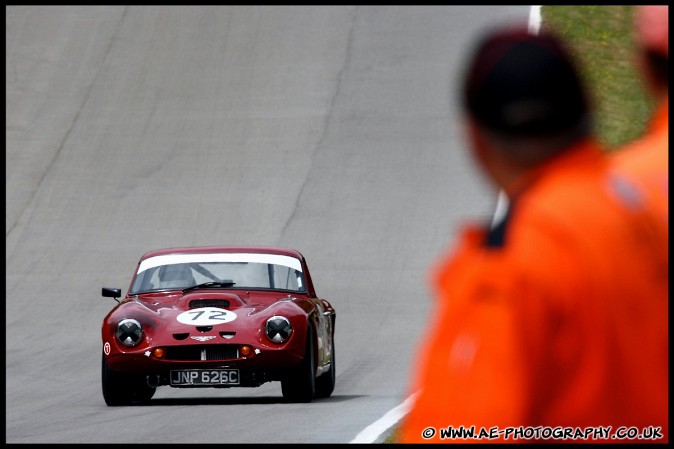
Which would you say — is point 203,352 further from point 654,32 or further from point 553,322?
point 553,322

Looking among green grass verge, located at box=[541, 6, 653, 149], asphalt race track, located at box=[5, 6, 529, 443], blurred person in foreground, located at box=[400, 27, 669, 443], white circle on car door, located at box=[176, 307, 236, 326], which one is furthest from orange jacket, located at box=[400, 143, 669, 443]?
green grass verge, located at box=[541, 6, 653, 149]

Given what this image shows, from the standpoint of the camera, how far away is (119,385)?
1208 centimetres

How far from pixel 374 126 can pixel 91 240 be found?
621 centimetres

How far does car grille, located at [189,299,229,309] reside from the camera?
12031 mm

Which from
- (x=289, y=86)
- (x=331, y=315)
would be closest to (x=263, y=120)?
(x=289, y=86)

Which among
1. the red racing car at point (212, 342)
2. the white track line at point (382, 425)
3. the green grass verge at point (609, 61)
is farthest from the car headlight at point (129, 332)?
the green grass verge at point (609, 61)

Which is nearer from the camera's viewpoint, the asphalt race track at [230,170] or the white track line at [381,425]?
the white track line at [381,425]

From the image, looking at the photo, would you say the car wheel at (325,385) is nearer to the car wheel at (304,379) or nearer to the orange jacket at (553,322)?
the car wheel at (304,379)

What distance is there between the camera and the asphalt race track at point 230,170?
1520 centimetres

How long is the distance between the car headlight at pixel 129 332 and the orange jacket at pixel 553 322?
373 inches

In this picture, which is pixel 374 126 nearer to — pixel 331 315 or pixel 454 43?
pixel 454 43

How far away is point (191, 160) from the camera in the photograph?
2678cm

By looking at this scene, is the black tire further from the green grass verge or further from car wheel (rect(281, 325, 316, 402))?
the green grass verge

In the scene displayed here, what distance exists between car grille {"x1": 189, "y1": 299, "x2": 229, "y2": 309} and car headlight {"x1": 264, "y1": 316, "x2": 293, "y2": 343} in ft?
1.59
